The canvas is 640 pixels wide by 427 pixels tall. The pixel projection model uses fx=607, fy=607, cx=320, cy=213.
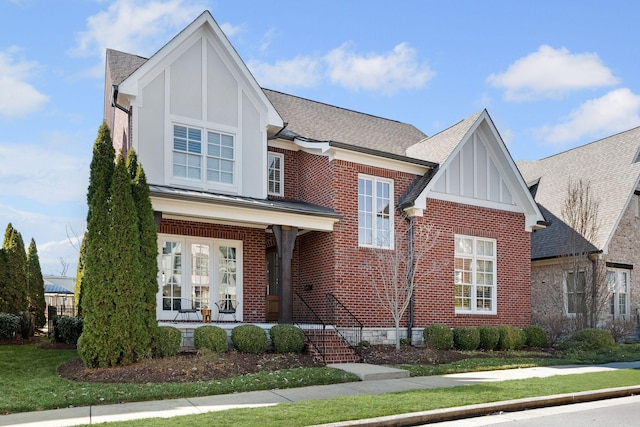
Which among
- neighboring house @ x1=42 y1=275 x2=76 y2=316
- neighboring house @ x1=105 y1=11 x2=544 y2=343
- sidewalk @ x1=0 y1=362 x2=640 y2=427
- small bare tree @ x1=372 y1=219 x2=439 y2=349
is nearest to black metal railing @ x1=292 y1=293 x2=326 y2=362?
neighboring house @ x1=105 y1=11 x2=544 y2=343

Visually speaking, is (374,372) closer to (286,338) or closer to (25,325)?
(286,338)

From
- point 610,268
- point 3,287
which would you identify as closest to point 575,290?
point 610,268

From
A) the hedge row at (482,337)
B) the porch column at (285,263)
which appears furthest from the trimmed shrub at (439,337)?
the porch column at (285,263)

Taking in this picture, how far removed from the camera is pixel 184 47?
638 inches

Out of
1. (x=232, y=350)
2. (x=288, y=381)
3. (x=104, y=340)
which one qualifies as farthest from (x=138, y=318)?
(x=288, y=381)

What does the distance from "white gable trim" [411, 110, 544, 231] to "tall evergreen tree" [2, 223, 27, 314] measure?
12.7 m

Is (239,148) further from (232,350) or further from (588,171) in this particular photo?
(588,171)

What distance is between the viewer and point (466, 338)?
1714cm

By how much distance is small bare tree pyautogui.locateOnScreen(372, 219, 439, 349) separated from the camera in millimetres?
17266

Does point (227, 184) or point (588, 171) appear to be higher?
point (588, 171)

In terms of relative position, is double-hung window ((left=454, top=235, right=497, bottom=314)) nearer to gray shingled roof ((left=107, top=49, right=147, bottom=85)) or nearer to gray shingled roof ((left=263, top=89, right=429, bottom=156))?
gray shingled roof ((left=263, top=89, right=429, bottom=156))

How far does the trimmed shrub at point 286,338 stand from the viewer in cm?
1420

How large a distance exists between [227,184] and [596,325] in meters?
13.9

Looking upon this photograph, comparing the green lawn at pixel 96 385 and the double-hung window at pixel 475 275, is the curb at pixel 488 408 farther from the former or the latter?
the double-hung window at pixel 475 275
